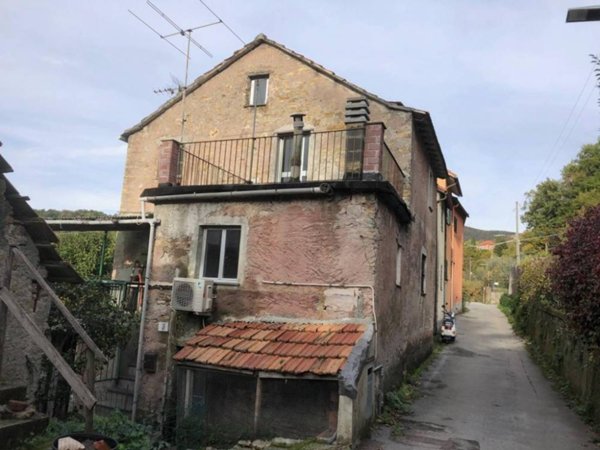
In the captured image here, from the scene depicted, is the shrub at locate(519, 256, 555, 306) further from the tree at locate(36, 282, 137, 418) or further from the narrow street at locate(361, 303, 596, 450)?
the tree at locate(36, 282, 137, 418)

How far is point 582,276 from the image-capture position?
8.12 metres

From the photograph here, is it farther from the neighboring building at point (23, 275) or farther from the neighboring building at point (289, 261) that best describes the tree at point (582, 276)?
the neighboring building at point (23, 275)

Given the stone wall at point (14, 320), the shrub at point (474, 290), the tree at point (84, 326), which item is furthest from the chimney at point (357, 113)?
the shrub at point (474, 290)

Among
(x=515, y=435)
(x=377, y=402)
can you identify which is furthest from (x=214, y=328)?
(x=515, y=435)

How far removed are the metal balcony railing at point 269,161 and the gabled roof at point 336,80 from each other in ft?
4.72

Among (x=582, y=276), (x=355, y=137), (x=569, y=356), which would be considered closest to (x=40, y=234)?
(x=355, y=137)

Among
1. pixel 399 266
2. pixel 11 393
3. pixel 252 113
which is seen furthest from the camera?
pixel 252 113

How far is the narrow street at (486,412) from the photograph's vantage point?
8172mm

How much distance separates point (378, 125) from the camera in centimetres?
913

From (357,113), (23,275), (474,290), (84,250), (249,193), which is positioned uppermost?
(357,113)

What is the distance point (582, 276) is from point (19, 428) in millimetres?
8779

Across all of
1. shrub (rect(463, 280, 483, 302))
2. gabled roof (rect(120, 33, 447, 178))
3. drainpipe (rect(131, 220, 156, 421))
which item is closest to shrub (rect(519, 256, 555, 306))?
gabled roof (rect(120, 33, 447, 178))

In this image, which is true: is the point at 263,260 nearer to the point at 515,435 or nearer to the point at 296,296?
the point at 296,296

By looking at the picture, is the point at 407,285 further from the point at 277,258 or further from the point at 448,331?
the point at 448,331
